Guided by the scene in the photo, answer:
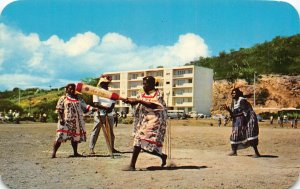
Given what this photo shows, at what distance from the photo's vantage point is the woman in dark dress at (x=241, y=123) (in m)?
6.93

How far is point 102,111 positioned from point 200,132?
4.31m

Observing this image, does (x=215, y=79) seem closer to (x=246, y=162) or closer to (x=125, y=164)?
(x=246, y=162)

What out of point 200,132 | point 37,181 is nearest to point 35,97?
point 37,181

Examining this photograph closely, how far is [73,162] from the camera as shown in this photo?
600cm

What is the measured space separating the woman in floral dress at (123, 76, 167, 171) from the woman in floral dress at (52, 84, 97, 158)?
51.5 inches

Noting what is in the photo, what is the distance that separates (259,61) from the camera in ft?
22.4

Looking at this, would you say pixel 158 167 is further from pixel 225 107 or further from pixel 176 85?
pixel 225 107

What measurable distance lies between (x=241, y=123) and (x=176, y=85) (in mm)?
1177

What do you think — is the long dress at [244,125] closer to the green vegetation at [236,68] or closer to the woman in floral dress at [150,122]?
the green vegetation at [236,68]

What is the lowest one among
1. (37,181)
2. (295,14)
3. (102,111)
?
(37,181)

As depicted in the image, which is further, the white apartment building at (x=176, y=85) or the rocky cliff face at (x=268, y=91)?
the rocky cliff face at (x=268, y=91)

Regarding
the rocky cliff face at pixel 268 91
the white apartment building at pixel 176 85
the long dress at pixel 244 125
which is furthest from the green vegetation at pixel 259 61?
the long dress at pixel 244 125

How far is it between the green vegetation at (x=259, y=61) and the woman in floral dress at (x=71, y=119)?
5.46 ft

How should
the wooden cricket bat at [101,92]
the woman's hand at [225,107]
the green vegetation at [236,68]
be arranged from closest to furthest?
the wooden cricket bat at [101,92] → the green vegetation at [236,68] → the woman's hand at [225,107]
